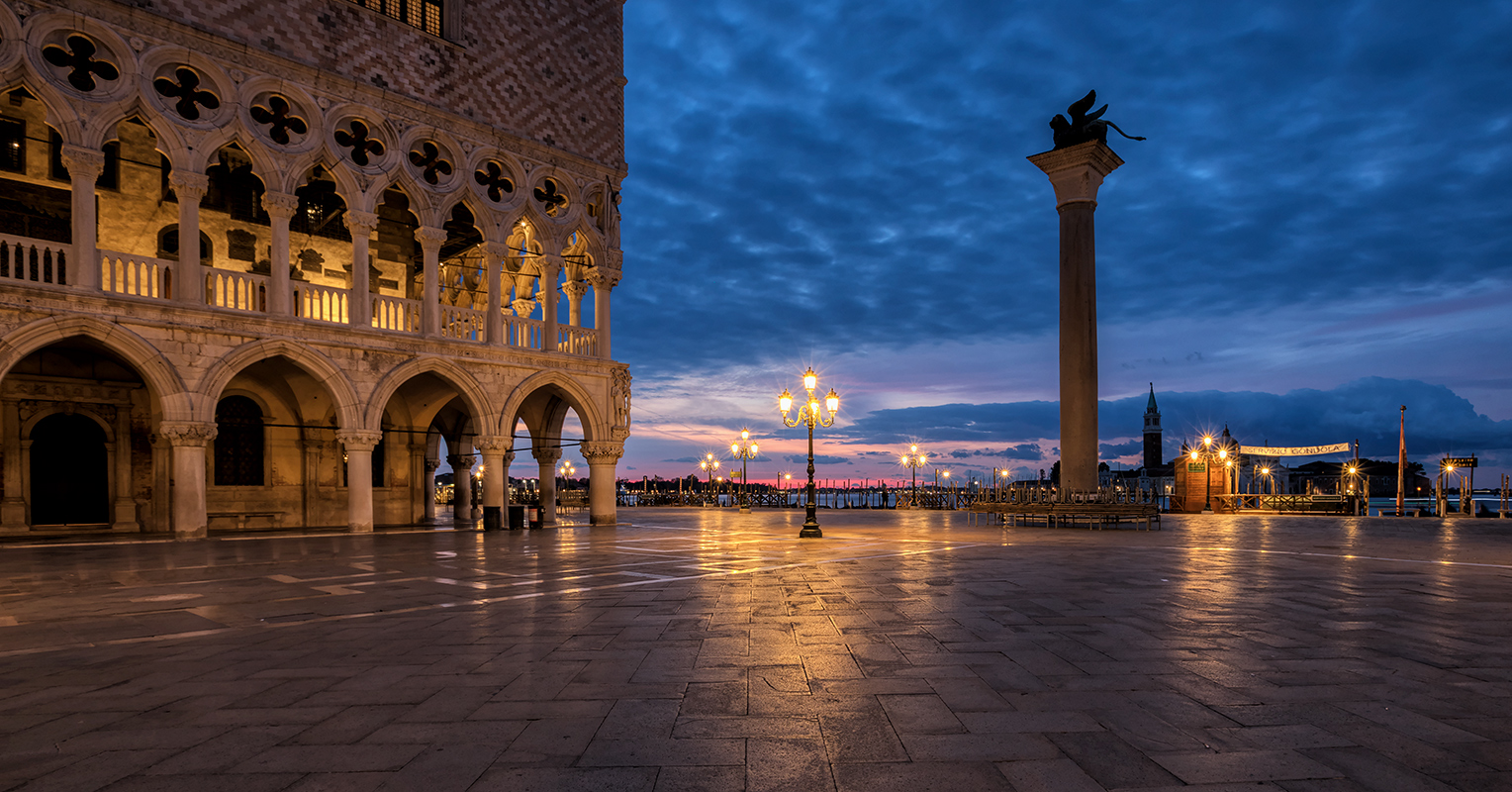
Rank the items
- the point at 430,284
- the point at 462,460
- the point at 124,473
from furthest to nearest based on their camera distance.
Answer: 1. the point at 462,460
2. the point at 430,284
3. the point at 124,473

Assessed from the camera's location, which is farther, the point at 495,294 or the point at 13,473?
the point at 495,294

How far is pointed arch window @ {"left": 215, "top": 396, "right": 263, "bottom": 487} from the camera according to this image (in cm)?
2167

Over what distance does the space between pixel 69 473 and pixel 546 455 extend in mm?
12418

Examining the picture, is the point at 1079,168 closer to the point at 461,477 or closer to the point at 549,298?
the point at 549,298

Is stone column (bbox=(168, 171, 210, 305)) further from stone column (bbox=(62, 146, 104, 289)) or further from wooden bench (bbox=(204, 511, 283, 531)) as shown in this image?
wooden bench (bbox=(204, 511, 283, 531))

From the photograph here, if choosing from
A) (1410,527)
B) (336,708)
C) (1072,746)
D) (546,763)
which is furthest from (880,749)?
(1410,527)

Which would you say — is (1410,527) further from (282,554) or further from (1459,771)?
(282,554)

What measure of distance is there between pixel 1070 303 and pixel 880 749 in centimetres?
2217

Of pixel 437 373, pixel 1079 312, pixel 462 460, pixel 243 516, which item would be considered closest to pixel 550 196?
pixel 437 373

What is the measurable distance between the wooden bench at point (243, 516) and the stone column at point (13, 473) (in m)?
3.85

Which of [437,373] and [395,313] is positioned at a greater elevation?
[395,313]

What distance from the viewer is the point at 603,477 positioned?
24.9m

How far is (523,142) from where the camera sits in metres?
22.8

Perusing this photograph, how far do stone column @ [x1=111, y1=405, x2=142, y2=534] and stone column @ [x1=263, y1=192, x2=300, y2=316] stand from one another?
616 centimetres
